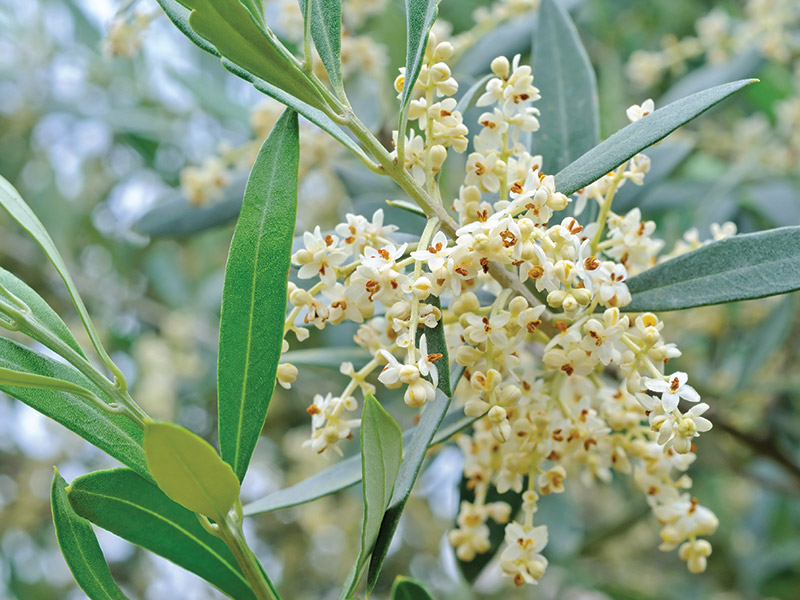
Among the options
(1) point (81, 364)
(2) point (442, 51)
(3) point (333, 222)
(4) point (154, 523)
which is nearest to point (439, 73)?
(2) point (442, 51)

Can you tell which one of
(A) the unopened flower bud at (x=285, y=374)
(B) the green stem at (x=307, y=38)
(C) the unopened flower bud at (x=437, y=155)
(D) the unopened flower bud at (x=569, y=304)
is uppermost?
(B) the green stem at (x=307, y=38)

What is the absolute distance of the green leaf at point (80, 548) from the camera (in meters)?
0.85

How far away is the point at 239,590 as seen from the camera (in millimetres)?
911

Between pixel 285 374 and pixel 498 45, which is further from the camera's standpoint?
pixel 498 45

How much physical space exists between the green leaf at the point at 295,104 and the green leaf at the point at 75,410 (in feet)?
1.16

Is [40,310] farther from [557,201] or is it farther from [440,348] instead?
[557,201]

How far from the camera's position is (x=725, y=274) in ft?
2.89

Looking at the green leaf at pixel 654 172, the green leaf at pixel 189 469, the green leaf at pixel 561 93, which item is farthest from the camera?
the green leaf at pixel 654 172

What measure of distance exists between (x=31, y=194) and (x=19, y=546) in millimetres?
1399

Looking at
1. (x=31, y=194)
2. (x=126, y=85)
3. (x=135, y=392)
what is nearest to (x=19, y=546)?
(x=135, y=392)

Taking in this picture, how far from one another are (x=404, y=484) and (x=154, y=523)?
0.94ft

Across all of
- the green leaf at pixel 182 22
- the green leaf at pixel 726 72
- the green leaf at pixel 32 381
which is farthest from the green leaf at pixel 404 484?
the green leaf at pixel 726 72

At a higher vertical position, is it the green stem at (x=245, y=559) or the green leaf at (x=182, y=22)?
the green leaf at (x=182, y=22)

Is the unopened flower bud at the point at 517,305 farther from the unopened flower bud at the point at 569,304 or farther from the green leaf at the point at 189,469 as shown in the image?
the green leaf at the point at 189,469
